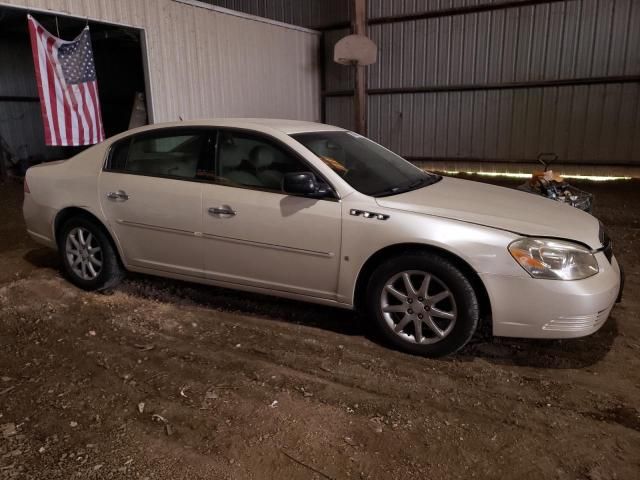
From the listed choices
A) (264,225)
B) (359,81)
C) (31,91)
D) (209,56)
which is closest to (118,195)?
(264,225)

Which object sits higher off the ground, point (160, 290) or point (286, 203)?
point (286, 203)

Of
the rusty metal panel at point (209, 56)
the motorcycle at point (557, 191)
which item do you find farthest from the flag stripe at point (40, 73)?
the motorcycle at point (557, 191)

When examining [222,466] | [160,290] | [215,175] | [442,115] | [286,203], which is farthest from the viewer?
[442,115]

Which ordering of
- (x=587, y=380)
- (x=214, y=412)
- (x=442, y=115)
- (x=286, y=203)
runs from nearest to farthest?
(x=214, y=412), (x=587, y=380), (x=286, y=203), (x=442, y=115)

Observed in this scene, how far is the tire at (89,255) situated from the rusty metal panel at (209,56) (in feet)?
12.4

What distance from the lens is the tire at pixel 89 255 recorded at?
14.6 feet

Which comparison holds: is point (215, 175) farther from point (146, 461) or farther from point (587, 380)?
point (587, 380)

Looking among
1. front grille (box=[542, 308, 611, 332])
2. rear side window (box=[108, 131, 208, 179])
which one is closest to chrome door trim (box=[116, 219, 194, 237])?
rear side window (box=[108, 131, 208, 179])

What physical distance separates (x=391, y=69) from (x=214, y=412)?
1153cm

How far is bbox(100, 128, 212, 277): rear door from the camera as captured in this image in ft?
13.0

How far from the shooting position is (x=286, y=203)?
3549mm

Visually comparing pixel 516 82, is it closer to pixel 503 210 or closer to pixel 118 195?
pixel 503 210

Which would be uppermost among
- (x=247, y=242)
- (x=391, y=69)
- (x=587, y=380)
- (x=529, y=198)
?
(x=391, y=69)

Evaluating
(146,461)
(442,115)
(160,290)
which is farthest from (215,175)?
(442,115)
